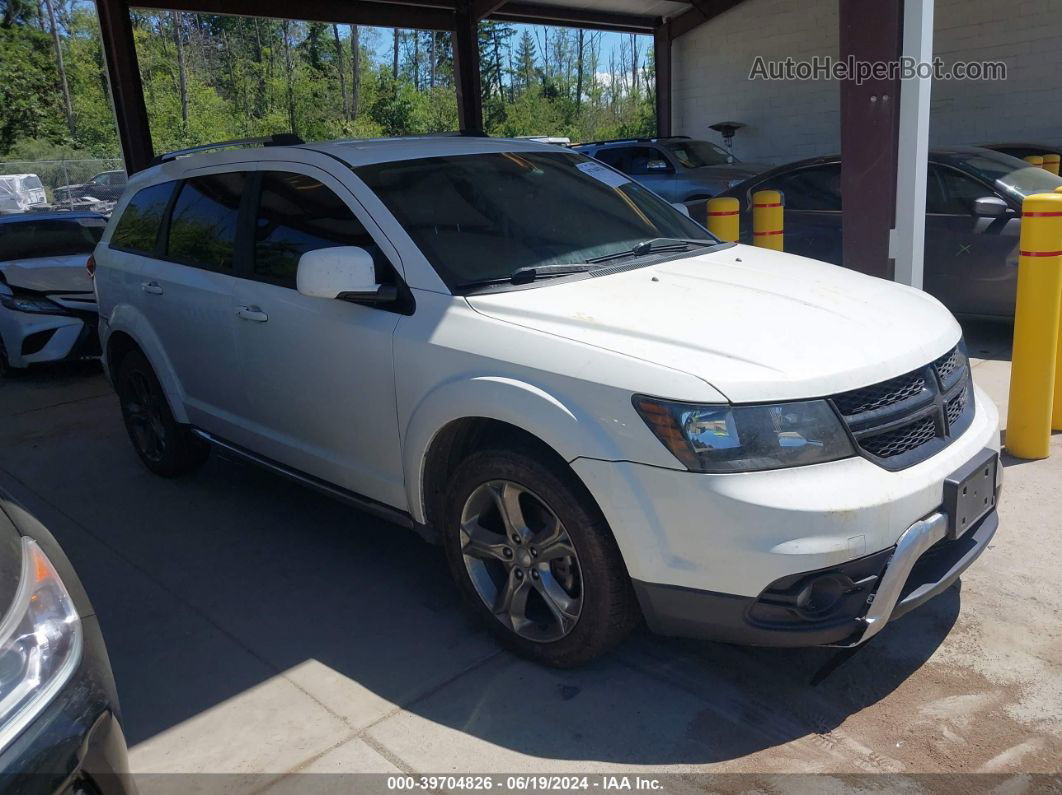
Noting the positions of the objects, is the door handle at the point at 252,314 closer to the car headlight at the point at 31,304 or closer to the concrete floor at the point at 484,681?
the concrete floor at the point at 484,681

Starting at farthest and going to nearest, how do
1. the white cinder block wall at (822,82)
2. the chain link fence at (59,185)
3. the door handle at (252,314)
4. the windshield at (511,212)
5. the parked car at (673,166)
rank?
the chain link fence at (59,185) < the white cinder block wall at (822,82) < the parked car at (673,166) < the door handle at (252,314) < the windshield at (511,212)

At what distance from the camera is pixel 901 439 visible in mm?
2885

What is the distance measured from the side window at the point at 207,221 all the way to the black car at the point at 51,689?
2.42 m

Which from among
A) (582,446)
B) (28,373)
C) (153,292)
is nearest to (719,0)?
(28,373)

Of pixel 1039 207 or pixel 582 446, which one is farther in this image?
pixel 1039 207

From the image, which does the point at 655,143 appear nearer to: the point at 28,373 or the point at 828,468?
the point at 28,373

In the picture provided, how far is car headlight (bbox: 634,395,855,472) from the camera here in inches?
104

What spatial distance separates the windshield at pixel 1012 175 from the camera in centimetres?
727

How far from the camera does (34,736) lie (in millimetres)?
1755

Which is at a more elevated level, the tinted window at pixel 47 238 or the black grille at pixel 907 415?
the tinted window at pixel 47 238

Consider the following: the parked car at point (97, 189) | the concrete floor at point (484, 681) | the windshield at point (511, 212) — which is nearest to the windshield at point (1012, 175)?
the concrete floor at point (484, 681)

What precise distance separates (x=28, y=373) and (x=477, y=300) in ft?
24.5

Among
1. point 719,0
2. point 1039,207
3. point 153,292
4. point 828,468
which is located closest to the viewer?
point 828,468

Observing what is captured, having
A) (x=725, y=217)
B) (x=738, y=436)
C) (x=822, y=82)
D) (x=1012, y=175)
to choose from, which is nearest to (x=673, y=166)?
(x=822, y=82)
